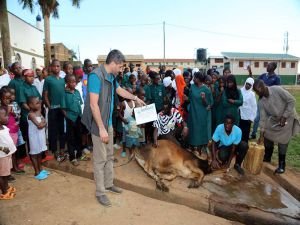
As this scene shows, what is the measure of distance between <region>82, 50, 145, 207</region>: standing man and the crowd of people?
12 mm

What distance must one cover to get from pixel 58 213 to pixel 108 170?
84 centimetres

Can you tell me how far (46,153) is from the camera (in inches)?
212

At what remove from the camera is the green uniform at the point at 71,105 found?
479 cm

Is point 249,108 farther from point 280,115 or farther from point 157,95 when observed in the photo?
point 157,95

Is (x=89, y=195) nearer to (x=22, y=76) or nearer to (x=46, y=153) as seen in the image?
(x=46, y=153)

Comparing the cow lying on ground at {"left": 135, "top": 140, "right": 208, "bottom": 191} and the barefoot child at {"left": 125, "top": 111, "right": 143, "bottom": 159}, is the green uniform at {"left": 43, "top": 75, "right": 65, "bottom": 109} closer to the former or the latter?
the barefoot child at {"left": 125, "top": 111, "right": 143, "bottom": 159}

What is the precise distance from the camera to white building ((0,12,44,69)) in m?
17.1

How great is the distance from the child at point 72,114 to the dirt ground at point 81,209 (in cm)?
78

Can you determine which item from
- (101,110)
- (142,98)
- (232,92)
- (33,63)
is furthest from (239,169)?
(33,63)

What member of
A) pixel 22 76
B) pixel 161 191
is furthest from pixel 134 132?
pixel 22 76

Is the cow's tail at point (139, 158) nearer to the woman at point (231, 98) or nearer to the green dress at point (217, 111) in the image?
the green dress at point (217, 111)

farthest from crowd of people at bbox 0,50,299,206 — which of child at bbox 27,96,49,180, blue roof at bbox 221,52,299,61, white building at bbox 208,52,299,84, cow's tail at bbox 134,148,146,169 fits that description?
blue roof at bbox 221,52,299,61

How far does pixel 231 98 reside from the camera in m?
5.61

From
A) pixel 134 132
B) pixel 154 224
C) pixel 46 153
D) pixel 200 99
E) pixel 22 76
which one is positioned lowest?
pixel 154 224
